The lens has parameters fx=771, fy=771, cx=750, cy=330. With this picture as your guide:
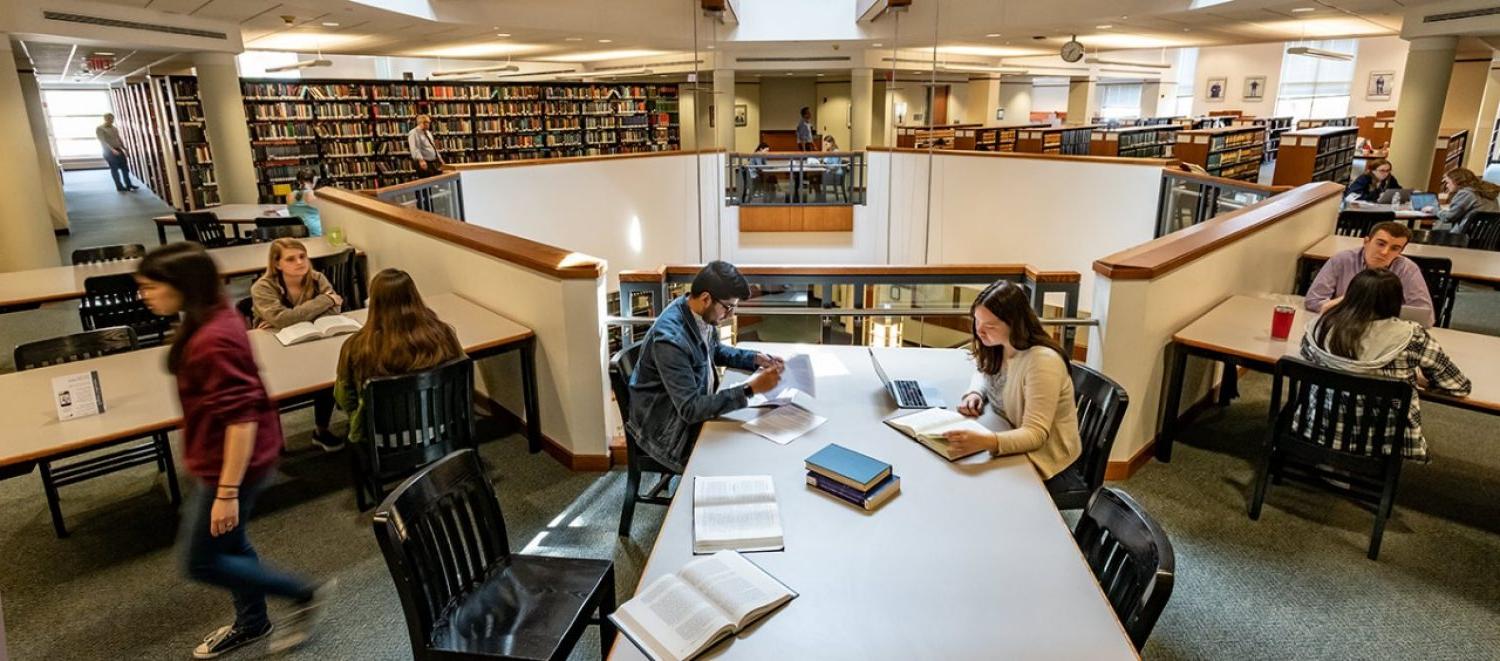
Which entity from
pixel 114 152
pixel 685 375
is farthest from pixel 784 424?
pixel 114 152

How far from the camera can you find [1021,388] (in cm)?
241

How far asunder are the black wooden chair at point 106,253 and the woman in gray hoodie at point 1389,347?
668 cm

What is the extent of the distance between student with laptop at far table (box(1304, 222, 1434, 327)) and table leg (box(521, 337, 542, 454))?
3785 millimetres

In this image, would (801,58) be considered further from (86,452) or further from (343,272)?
(86,452)

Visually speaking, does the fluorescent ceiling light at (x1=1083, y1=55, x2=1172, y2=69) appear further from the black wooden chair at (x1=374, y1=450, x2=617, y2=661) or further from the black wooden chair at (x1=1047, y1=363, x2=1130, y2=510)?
the black wooden chair at (x1=374, y1=450, x2=617, y2=661)

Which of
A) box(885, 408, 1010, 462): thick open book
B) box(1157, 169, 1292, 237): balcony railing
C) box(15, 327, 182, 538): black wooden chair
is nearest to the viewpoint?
box(885, 408, 1010, 462): thick open book

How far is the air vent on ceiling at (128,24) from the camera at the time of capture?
711 cm

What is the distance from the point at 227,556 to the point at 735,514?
148 centimetres

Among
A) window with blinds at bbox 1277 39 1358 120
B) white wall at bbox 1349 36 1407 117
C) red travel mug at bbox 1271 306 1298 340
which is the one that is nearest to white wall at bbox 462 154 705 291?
red travel mug at bbox 1271 306 1298 340

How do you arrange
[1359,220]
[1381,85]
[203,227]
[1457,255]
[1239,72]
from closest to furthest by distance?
[1457,255] → [203,227] → [1359,220] → [1381,85] → [1239,72]

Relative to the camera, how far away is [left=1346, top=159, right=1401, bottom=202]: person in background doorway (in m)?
8.27

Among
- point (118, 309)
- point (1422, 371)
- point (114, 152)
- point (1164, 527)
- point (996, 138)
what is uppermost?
point (996, 138)

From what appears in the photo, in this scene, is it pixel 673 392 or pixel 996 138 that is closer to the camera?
pixel 673 392

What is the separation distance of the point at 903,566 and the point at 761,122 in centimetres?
1812
